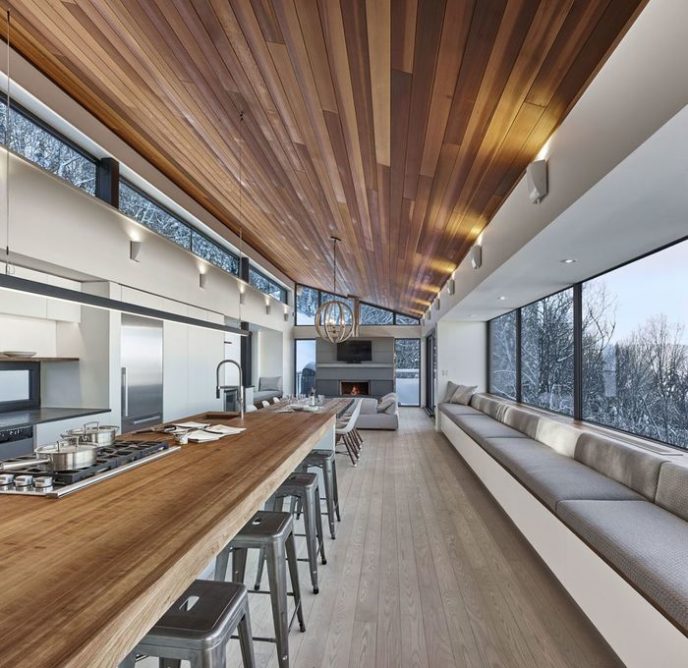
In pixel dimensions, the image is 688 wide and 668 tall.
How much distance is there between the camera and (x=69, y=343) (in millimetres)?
4102

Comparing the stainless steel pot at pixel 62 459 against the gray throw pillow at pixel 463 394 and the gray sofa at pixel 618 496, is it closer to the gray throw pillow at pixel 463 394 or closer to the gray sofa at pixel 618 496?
the gray sofa at pixel 618 496

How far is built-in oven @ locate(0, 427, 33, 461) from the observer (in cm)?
294

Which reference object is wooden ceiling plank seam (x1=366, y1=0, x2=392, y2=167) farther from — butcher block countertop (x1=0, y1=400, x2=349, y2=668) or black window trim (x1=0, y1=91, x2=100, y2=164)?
black window trim (x1=0, y1=91, x2=100, y2=164)

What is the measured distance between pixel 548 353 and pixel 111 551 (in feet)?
17.5

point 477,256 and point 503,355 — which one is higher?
point 477,256

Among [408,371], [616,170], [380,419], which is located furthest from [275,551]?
[408,371]

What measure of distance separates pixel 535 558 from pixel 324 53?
10.9 ft

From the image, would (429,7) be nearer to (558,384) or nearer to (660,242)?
(660,242)

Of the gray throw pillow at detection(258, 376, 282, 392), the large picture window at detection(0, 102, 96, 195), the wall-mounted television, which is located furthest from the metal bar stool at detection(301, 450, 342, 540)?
the wall-mounted television

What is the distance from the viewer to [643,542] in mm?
2004

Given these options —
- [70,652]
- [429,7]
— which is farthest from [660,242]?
[70,652]

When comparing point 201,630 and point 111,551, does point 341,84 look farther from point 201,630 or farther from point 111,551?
Result: point 201,630

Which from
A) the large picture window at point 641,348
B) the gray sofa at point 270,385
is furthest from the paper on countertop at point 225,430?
the gray sofa at point 270,385

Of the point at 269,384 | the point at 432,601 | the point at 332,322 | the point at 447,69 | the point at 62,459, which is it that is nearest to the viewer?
the point at 62,459
